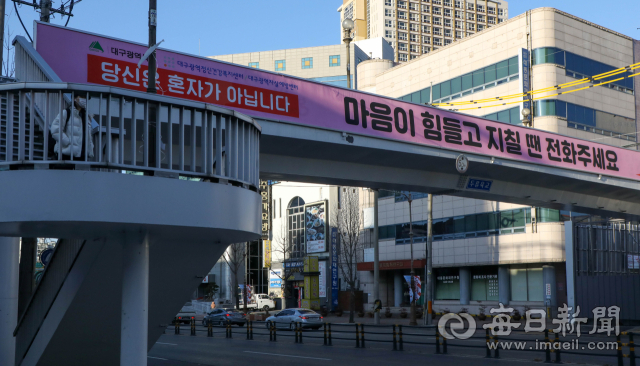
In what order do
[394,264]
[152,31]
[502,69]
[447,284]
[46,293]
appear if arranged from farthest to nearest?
[394,264], [447,284], [502,69], [46,293], [152,31]

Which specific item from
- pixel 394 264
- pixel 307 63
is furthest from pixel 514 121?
pixel 307 63

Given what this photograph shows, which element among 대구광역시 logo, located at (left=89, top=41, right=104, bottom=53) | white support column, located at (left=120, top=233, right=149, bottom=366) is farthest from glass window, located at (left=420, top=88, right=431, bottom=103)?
white support column, located at (left=120, top=233, right=149, bottom=366)

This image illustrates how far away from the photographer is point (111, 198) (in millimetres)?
8469

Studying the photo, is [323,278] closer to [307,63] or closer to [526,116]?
[526,116]

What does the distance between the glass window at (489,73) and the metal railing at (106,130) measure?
4045 cm

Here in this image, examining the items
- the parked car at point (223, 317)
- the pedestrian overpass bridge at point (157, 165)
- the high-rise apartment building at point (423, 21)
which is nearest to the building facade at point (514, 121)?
→ the parked car at point (223, 317)

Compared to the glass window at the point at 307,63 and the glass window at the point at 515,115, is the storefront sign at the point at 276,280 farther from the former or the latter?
the glass window at the point at 515,115

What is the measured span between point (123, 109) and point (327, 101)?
9987 millimetres

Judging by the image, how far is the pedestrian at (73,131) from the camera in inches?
337

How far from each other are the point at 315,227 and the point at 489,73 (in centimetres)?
2487

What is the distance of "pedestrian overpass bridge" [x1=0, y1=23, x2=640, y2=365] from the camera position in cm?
862

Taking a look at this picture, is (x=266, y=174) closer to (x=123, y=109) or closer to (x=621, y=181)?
(x=123, y=109)

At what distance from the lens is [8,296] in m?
13.0

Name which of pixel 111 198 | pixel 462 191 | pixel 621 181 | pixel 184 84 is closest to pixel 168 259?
pixel 111 198
